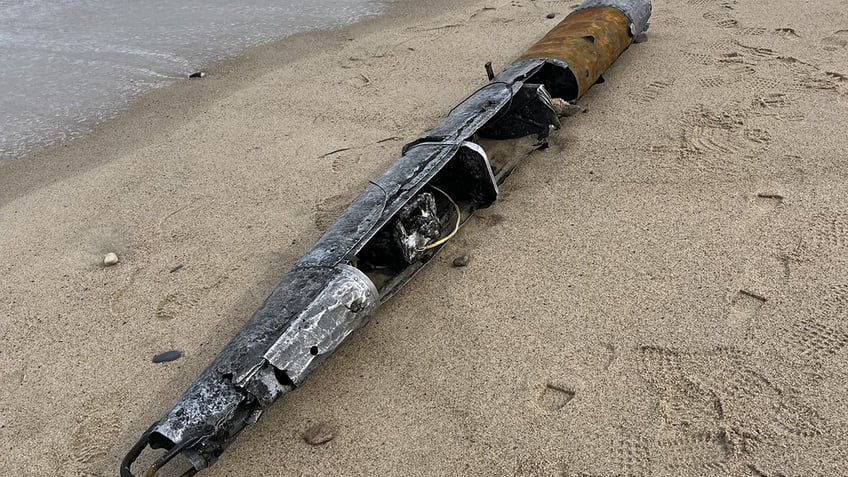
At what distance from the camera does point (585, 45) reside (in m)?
5.09

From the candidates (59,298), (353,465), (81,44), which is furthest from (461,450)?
(81,44)

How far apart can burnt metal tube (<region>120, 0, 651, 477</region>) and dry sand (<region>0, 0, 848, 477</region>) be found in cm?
22

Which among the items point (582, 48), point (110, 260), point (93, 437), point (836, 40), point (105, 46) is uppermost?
point (582, 48)

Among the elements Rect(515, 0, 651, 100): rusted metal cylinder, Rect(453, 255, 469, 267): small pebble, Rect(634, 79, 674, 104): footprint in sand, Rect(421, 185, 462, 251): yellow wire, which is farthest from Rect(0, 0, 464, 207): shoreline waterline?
Rect(453, 255, 469, 267): small pebble

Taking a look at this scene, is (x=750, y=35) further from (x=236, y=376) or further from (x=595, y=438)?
(x=236, y=376)

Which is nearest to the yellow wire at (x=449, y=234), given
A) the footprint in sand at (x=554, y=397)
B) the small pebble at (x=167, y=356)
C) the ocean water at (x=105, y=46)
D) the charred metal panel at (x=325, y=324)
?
the charred metal panel at (x=325, y=324)

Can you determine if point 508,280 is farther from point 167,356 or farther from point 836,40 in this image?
point 836,40

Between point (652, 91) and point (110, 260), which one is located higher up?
point (652, 91)

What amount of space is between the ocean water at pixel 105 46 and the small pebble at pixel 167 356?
3.31m

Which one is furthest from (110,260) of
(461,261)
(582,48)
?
(582,48)

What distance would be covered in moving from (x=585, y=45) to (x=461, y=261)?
233cm

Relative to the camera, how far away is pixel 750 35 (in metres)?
5.94

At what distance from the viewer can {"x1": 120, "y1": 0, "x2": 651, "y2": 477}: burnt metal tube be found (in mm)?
2695

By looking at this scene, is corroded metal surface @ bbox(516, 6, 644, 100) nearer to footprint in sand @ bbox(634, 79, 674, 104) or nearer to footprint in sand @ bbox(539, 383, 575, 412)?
footprint in sand @ bbox(634, 79, 674, 104)
